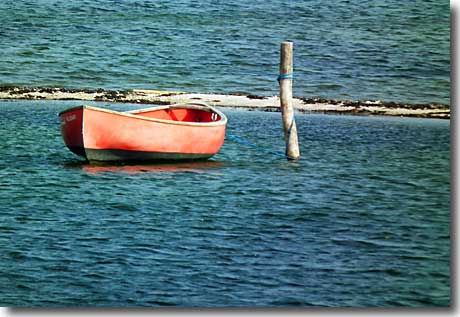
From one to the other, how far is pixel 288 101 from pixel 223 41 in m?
0.84

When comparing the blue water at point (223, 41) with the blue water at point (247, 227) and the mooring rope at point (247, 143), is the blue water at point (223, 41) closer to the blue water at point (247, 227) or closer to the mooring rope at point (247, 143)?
the blue water at point (247, 227)

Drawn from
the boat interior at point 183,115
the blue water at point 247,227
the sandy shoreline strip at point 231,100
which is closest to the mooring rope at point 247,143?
the boat interior at point 183,115

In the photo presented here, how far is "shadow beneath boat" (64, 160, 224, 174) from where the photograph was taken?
905 cm

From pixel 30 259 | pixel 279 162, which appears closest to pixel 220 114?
pixel 279 162

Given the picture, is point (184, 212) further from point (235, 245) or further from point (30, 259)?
point (30, 259)

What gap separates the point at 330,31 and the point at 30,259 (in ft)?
8.41

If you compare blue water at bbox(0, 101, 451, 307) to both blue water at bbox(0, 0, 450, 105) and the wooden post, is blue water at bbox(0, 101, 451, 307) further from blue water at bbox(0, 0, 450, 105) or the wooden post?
blue water at bbox(0, 0, 450, 105)

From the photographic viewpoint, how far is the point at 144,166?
9539 millimetres

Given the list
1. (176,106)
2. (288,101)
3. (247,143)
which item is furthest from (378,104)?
(176,106)

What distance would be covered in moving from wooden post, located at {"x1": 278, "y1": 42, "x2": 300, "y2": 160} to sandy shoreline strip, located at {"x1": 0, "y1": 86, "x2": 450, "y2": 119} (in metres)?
0.08

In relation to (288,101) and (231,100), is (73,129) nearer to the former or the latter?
(231,100)

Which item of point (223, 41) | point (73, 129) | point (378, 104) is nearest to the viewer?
point (378, 104)

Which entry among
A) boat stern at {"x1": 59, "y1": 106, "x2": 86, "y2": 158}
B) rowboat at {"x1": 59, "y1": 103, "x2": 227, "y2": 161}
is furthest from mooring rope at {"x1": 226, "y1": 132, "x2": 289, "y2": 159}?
boat stern at {"x1": 59, "y1": 106, "x2": 86, "y2": 158}

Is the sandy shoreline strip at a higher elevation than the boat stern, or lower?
higher
